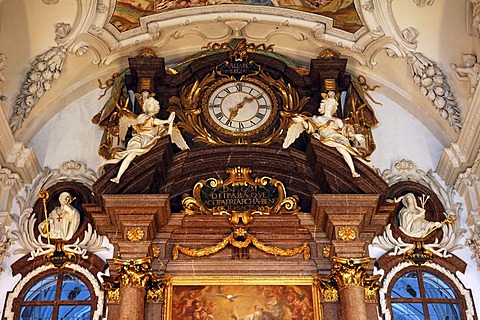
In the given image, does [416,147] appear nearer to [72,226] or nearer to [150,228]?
[150,228]

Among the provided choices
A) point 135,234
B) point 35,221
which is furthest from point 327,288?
point 35,221

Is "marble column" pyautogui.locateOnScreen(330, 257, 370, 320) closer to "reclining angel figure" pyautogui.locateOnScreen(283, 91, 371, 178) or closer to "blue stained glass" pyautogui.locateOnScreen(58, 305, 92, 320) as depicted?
"reclining angel figure" pyautogui.locateOnScreen(283, 91, 371, 178)

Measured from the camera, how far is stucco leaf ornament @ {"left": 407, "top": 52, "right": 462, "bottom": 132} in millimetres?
Result: 13734

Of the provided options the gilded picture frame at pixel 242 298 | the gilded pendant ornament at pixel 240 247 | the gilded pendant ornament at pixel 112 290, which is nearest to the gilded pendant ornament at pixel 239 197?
the gilded pendant ornament at pixel 240 247

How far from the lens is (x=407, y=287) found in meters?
12.8

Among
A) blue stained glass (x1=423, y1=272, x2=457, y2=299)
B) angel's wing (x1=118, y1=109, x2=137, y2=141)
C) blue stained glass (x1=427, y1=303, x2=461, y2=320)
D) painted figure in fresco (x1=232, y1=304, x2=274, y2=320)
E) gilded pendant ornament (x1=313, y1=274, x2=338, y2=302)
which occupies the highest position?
angel's wing (x1=118, y1=109, x2=137, y2=141)

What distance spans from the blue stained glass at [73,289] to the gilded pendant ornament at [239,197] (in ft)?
6.66

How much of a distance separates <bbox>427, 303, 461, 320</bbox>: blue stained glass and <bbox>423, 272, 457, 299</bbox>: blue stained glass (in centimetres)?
14

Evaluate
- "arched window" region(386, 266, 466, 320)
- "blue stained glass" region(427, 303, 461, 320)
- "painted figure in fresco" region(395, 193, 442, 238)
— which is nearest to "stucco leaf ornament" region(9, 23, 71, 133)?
"painted figure in fresco" region(395, 193, 442, 238)

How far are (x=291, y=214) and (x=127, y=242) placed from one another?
2.70 meters

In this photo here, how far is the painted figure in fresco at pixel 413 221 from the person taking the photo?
13.0 m

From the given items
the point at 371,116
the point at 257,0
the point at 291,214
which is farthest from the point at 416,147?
the point at 257,0

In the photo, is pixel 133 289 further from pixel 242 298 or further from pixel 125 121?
pixel 125 121

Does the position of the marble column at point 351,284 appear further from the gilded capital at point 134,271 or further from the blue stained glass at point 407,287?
the gilded capital at point 134,271
